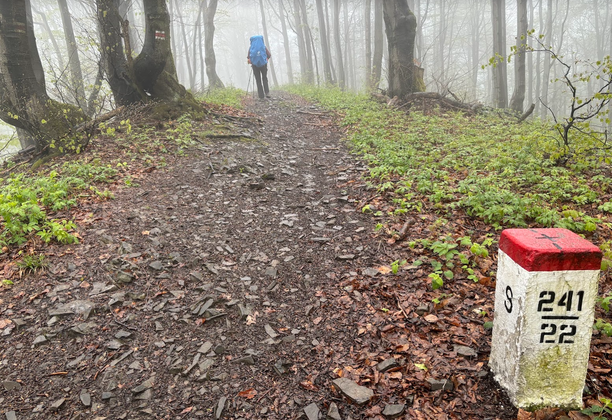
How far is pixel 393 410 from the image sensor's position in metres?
2.43

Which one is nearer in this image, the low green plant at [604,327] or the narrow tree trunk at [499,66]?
the low green plant at [604,327]

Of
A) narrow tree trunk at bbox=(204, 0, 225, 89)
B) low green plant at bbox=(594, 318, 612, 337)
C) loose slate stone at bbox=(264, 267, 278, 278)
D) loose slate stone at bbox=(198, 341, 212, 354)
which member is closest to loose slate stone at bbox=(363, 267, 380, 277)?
loose slate stone at bbox=(264, 267, 278, 278)

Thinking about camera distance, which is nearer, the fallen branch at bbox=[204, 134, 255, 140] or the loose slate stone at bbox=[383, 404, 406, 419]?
the loose slate stone at bbox=[383, 404, 406, 419]

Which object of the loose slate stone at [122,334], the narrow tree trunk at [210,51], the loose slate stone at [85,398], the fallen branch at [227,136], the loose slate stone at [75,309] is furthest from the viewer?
the narrow tree trunk at [210,51]

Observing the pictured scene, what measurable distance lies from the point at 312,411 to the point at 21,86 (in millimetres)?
8084

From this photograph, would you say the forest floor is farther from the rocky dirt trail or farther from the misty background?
the misty background

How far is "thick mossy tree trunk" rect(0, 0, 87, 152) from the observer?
667cm

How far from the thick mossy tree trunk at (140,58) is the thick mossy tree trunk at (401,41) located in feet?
22.5

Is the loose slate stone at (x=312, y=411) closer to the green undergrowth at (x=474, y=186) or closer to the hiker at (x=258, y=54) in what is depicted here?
Result: the green undergrowth at (x=474, y=186)

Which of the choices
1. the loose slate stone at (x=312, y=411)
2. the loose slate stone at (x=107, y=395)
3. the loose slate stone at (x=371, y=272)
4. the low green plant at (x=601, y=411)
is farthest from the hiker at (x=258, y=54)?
the low green plant at (x=601, y=411)

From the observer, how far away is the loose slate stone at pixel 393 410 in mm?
2404

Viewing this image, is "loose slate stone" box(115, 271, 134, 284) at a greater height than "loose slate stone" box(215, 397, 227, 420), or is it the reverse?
"loose slate stone" box(115, 271, 134, 284)

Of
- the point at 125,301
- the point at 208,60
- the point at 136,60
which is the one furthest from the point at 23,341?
the point at 208,60

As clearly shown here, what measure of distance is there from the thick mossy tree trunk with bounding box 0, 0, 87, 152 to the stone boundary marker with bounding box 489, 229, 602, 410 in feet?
25.4
